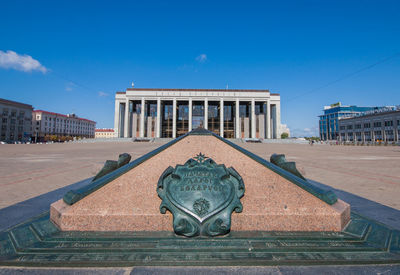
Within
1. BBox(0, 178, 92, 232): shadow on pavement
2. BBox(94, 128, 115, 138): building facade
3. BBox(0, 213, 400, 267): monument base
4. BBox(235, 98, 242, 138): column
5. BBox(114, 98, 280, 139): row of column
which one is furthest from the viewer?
BBox(94, 128, 115, 138): building facade

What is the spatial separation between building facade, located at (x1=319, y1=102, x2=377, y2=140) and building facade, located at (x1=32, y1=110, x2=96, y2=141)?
113 metres

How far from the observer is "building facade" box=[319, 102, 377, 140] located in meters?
78.9

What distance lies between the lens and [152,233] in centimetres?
174

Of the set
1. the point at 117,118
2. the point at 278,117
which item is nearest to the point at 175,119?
the point at 117,118

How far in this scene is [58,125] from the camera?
78.3m

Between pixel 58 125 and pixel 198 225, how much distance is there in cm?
9708

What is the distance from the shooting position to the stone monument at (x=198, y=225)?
1417mm

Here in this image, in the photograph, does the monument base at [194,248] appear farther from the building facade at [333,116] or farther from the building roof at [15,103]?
the building facade at [333,116]

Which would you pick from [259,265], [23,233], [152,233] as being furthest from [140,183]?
[259,265]

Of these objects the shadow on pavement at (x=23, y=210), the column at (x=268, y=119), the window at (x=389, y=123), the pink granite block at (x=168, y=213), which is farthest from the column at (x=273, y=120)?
the shadow on pavement at (x=23, y=210)

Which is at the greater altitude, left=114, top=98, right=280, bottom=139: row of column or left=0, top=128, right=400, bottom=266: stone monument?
left=114, top=98, right=280, bottom=139: row of column

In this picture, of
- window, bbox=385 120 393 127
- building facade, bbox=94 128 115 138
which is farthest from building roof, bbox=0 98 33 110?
window, bbox=385 120 393 127

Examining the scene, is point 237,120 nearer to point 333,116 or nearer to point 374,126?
point 374,126

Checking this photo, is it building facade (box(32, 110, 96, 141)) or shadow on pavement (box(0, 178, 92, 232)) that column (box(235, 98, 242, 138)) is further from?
building facade (box(32, 110, 96, 141))
